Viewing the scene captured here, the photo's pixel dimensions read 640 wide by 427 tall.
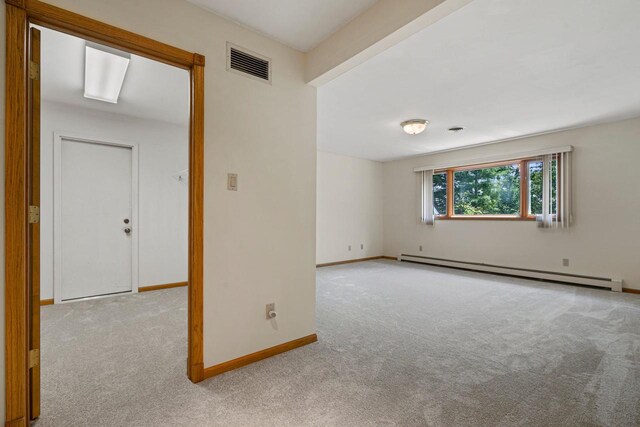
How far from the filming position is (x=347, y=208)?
692 cm

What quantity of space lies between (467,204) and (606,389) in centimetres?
471

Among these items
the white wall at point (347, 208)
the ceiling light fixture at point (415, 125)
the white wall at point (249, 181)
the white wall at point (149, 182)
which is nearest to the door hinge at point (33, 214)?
the white wall at point (249, 181)

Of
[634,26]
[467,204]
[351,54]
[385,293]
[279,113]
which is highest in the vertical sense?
[634,26]

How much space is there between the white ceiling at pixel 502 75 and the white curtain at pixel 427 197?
1613 millimetres

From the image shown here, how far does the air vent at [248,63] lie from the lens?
2.08 m

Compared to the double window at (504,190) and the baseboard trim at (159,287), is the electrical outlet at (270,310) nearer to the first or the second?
the baseboard trim at (159,287)

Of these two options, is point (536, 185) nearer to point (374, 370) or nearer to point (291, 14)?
point (374, 370)

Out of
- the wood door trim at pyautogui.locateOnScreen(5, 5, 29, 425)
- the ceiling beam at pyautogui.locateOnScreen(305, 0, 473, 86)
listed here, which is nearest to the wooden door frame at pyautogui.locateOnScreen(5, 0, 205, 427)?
the wood door trim at pyautogui.locateOnScreen(5, 5, 29, 425)

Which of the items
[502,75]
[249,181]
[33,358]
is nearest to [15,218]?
[33,358]

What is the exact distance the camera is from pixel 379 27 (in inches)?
74.5

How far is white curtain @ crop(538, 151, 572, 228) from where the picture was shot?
4.70 m

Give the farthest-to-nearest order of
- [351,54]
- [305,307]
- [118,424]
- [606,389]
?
[305,307], [351,54], [606,389], [118,424]

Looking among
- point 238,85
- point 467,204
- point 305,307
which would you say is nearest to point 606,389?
point 305,307

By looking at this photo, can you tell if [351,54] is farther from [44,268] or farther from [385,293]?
[44,268]
